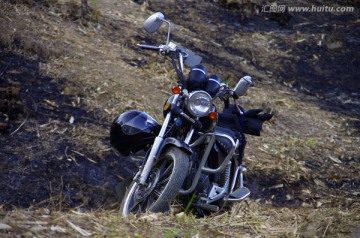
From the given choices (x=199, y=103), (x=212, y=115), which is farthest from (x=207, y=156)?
(x=199, y=103)

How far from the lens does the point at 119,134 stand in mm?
5980

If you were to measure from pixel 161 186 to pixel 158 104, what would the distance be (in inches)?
115

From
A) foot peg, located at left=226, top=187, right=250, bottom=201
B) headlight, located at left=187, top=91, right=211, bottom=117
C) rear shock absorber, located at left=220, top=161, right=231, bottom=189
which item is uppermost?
headlight, located at left=187, top=91, right=211, bottom=117

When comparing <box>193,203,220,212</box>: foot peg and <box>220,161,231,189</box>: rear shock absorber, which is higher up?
<box>220,161,231,189</box>: rear shock absorber

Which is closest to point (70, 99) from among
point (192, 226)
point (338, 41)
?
point (192, 226)

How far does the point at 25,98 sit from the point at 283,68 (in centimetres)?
482

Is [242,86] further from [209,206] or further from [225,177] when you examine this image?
[209,206]

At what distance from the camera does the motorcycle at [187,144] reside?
538 cm

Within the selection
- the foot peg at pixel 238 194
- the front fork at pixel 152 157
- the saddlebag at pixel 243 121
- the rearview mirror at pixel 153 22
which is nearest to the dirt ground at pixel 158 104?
the foot peg at pixel 238 194

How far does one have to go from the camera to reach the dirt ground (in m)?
4.83

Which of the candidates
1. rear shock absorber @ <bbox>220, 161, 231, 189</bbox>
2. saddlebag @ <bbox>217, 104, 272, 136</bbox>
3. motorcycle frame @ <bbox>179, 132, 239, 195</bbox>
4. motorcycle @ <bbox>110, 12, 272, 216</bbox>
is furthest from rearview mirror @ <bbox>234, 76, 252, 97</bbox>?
rear shock absorber @ <bbox>220, 161, 231, 189</bbox>

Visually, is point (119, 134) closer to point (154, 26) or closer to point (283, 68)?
point (154, 26)

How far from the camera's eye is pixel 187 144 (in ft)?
17.9

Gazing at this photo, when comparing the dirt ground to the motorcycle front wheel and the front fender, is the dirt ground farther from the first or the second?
the front fender
